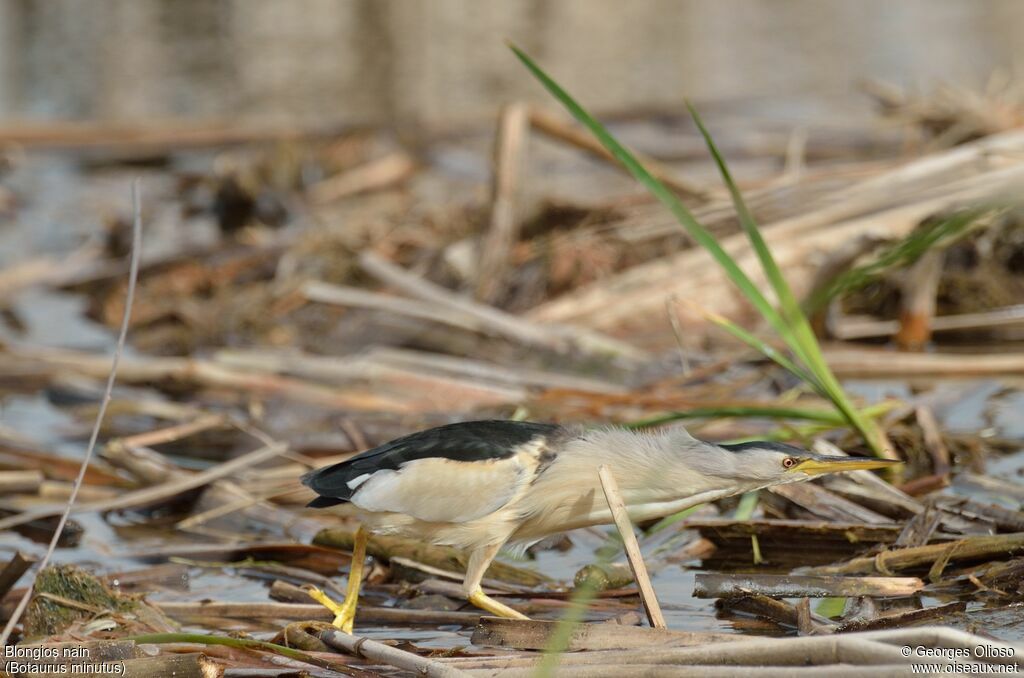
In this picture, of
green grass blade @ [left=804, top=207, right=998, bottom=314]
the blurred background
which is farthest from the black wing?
the blurred background

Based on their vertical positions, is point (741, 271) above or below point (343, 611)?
above

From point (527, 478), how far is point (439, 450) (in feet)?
0.64

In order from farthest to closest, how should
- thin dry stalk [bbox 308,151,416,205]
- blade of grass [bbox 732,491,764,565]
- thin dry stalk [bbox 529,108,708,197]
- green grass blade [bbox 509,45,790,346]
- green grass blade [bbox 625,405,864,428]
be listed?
thin dry stalk [bbox 308,151,416,205] < thin dry stalk [bbox 529,108,708,197] < green grass blade [bbox 625,405,864,428] < blade of grass [bbox 732,491,764,565] < green grass blade [bbox 509,45,790,346]

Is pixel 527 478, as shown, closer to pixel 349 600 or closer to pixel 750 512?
pixel 349 600

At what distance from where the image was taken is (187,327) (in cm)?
663

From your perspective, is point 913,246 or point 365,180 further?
point 365,180

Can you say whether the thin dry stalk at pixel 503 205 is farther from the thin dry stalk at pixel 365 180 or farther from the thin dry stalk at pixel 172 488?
the thin dry stalk at pixel 365 180

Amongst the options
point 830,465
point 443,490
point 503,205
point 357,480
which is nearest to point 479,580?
point 443,490

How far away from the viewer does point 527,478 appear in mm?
2920

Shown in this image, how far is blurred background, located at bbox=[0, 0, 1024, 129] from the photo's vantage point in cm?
1273

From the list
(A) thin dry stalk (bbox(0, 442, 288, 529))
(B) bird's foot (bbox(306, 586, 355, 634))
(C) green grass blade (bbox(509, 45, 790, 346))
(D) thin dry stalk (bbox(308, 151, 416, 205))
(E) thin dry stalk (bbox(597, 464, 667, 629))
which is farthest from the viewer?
(D) thin dry stalk (bbox(308, 151, 416, 205))

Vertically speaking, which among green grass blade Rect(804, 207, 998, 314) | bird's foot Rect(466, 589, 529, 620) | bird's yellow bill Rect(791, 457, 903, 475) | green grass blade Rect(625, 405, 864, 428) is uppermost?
green grass blade Rect(804, 207, 998, 314)

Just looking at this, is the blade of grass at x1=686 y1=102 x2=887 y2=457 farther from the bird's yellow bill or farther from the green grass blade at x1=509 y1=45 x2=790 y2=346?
the bird's yellow bill

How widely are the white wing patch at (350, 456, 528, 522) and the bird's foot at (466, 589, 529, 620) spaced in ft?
0.63
